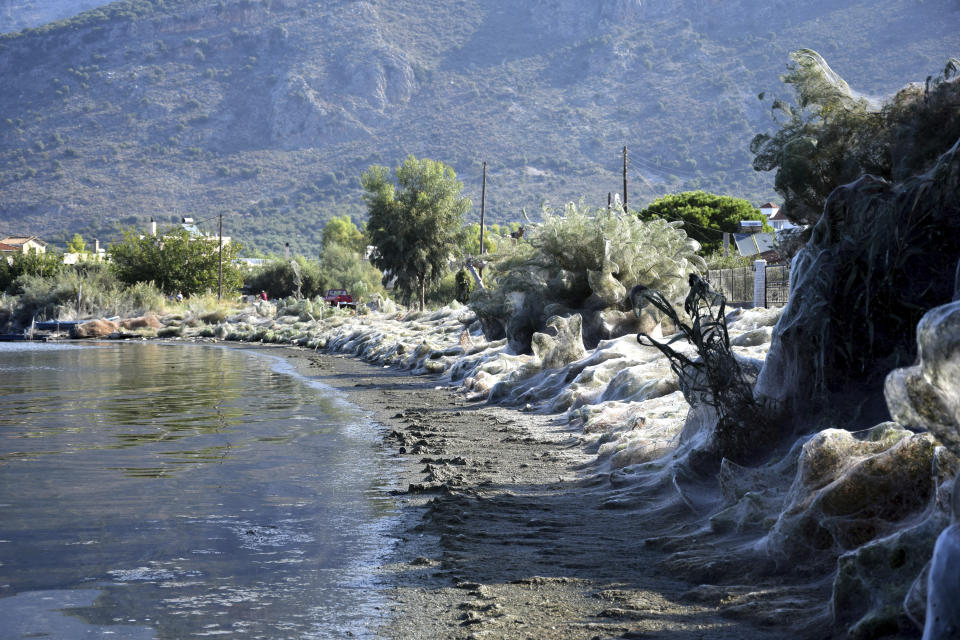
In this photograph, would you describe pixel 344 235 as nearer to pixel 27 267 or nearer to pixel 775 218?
pixel 27 267

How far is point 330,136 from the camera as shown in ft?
540

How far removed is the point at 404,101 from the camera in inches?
6599

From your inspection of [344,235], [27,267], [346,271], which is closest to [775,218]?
[346,271]

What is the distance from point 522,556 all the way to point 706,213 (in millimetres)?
59078

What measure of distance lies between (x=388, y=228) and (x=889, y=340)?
139 ft

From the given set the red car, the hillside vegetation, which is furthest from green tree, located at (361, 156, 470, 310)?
the hillside vegetation

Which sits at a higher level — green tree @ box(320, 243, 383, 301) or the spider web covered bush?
green tree @ box(320, 243, 383, 301)

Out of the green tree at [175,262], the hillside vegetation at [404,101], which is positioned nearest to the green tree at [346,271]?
the green tree at [175,262]

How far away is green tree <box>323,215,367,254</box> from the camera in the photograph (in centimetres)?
11538

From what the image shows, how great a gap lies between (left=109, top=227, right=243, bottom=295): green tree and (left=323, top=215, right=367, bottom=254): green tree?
38803mm

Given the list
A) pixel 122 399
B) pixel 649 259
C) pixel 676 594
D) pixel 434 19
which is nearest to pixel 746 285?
pixel 649 259

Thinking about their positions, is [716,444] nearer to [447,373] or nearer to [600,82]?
[447,373]

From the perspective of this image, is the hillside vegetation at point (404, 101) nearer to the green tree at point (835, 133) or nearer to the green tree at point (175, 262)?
the green tree at point (175, 262)

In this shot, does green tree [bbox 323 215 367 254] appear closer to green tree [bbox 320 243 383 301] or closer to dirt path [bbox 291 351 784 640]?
green tree [bbox 320 243 383 301]
